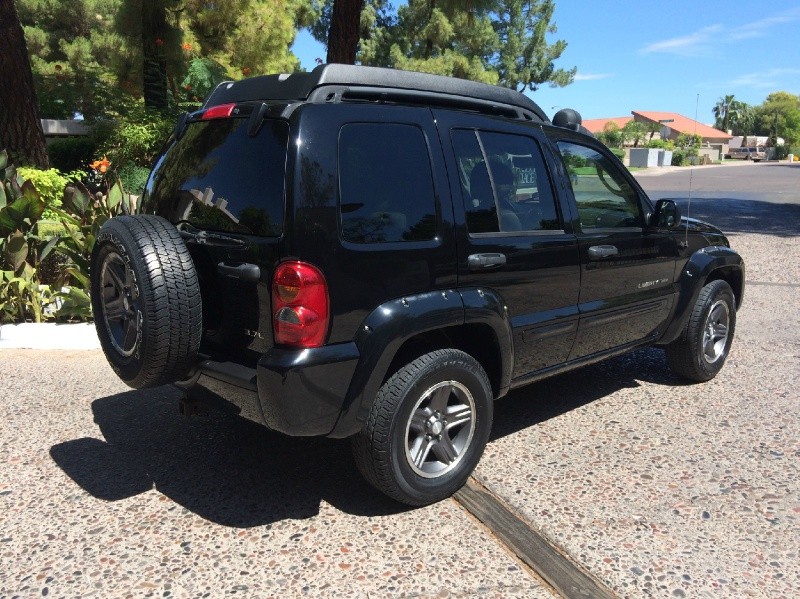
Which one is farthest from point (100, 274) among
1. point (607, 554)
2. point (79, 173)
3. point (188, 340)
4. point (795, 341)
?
point (79, 173)

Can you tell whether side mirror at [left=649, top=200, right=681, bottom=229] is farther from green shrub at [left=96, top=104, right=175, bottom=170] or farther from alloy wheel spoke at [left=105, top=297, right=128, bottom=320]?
green shrub at [left=96, top=104, right=175, bottom=170]

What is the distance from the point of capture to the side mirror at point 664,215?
4.79 meters

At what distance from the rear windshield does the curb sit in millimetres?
2807

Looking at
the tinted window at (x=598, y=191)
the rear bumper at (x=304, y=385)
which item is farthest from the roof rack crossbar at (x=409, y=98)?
the rear bumper at (x=304, y=385)

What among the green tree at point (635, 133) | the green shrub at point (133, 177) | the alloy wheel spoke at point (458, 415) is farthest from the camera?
the green tree at point (635, 133)

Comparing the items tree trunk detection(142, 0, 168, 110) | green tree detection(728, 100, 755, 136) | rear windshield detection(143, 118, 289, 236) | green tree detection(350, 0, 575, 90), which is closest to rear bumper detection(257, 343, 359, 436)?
rear windshield detection(143, 118, 289, 236)

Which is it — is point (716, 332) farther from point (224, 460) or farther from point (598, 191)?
point (224, 460)

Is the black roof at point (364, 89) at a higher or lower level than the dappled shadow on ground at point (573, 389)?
higher

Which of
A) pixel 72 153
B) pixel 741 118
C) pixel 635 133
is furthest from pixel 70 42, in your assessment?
pixel 741 118

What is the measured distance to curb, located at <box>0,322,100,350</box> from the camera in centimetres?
625

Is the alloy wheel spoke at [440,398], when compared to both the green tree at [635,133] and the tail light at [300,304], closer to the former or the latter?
the tail light at [300,304]

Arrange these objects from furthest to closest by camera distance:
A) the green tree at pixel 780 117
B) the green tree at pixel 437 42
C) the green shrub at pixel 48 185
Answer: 1. the green tree at pixel 780 117
2. the green tree at pixel 437 42
3. the green shrub at pixel 48 185

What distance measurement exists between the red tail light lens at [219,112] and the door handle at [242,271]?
792 millimetres

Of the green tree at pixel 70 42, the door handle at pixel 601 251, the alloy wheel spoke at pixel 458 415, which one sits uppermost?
the green tree at pixel 70 42
